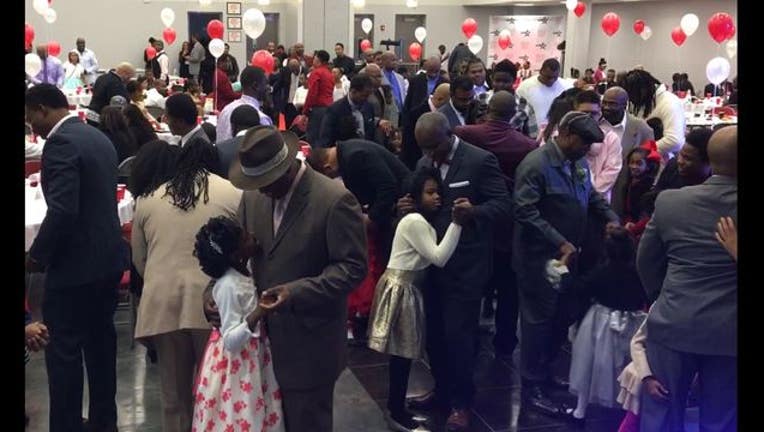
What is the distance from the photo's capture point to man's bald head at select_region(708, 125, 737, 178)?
2.88m

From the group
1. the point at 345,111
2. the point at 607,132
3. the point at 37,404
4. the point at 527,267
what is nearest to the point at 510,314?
the point at 527,267

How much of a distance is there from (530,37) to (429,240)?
22.2 meters

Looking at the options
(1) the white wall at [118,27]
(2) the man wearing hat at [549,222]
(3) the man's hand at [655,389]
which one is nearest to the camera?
(3) the man's hand at [655,389]

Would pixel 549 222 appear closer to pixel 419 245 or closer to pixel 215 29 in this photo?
pixel 419 245

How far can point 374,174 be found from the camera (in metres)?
4.66

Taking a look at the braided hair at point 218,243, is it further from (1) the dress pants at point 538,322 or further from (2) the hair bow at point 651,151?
(2) the hair bow at point 651,151

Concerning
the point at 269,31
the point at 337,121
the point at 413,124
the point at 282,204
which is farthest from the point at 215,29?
the point at 282,204

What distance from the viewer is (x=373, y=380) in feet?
15.9

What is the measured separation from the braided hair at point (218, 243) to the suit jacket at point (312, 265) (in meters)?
0.12

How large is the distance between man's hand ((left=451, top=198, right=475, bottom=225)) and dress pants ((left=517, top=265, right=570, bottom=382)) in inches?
24.7

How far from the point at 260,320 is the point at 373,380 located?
2.04m

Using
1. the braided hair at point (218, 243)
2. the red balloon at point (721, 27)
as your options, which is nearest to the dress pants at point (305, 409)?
the braided hair at point (218, 243)

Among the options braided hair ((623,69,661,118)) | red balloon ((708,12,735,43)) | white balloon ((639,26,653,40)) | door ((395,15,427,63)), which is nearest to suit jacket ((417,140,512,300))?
braided hair ((623,69,661,118))

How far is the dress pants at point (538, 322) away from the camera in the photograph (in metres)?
4.29
